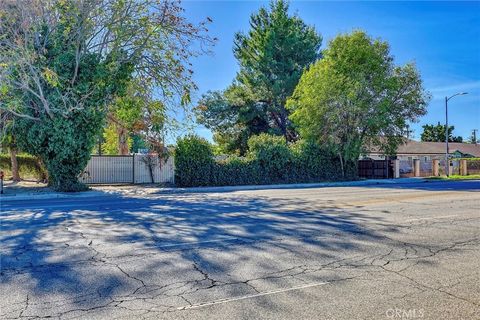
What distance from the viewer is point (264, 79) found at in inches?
1647

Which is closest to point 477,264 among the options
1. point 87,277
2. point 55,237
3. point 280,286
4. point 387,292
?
point 387,292

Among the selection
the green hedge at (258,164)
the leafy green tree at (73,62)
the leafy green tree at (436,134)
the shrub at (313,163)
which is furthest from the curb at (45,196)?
the leafy green tree at (436,134)

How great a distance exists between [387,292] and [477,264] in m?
2.18

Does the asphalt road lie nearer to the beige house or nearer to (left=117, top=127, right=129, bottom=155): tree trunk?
(left=117, top=127, right=129, bottom=155): tree trunk

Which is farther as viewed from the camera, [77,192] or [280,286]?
→ [77,192]

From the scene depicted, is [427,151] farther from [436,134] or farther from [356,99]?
[436,134]

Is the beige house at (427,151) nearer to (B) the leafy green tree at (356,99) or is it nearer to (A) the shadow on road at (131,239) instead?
(B) the leafy green tree at (356,99)

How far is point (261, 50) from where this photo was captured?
4319cm

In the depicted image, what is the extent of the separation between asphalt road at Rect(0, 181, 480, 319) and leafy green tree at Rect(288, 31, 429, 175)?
20.8 metres

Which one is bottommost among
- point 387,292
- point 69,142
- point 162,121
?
point 387,292

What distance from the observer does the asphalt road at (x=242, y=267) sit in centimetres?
423

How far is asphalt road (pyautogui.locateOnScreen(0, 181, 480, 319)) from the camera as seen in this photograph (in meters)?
4.23

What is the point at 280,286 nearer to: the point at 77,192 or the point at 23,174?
the point at 77,192

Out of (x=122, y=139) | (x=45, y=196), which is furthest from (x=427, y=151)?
(x=45, y=196)
